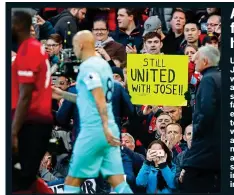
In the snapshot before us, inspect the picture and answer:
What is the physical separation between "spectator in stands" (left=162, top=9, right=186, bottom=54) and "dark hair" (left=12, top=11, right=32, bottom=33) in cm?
127

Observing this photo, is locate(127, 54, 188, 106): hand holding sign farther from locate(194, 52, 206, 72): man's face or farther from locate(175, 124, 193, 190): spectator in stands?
locate(175, 124, 193, 190): spectator in stands

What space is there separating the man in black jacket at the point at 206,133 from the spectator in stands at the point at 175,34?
0.21 m

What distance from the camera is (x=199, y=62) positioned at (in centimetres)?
1352

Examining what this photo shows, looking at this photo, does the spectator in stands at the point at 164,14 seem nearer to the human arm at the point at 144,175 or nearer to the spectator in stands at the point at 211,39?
the spectator in stands at the point at 211,39

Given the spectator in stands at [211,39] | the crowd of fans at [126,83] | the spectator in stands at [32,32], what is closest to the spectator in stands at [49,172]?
the crowd of fans at [126,83]

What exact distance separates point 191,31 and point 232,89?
660mm

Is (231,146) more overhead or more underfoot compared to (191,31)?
more underfoot

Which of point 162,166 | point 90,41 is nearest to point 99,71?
point 90,41

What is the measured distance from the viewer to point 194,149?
44.5ft

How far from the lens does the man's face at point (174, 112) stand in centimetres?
1359

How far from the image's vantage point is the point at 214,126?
13.5m

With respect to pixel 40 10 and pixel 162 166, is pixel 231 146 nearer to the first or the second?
pixel 162 166

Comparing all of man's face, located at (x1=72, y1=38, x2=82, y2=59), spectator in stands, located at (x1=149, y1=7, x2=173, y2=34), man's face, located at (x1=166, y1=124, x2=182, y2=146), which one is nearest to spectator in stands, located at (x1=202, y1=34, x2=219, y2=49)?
spectator in stands, located at (x1=149, y1=7, x2=173, y2=34)

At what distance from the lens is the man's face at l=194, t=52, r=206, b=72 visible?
1351cm
